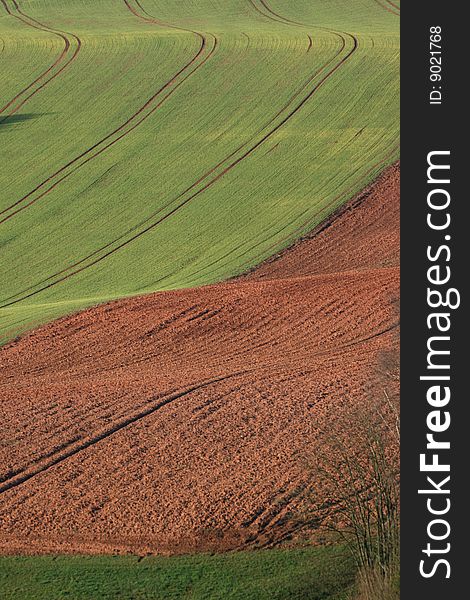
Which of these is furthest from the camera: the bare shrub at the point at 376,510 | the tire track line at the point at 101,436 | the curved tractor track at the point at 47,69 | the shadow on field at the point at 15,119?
the curved tractor track at the point at 47,69

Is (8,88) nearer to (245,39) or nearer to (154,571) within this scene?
(245,39)

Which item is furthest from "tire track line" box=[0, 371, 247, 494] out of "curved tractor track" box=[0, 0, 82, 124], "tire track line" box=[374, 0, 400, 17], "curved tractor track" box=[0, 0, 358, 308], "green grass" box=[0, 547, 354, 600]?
"tire track line" box=[374, 0, 400, 17]

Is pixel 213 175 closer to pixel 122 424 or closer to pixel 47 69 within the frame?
pixel 47 69


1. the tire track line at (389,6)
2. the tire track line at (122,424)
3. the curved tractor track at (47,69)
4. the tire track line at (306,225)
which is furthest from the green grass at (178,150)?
the tire track line at (122,424)

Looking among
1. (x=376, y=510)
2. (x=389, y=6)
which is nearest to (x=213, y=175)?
(x=376, y=510)

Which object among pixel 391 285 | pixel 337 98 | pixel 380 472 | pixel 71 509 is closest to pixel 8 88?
pixel 337 98

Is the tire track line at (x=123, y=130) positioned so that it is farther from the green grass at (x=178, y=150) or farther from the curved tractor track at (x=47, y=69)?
the curved tractor track at (x=47, y=69)

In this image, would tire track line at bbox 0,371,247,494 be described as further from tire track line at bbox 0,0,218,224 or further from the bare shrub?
tire track line at bbox 0,0,218,224
